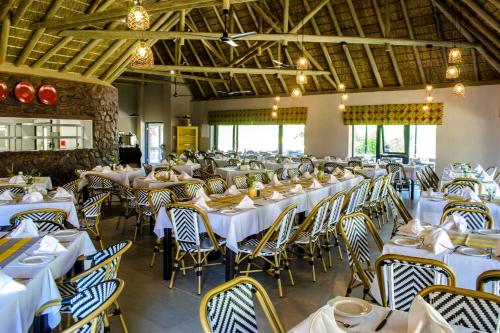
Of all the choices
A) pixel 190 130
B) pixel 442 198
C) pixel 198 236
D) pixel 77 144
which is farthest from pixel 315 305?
pixel 190 130

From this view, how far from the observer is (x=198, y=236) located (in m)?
4.54

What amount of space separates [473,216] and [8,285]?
4354mm

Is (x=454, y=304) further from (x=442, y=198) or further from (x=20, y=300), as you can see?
(x=442, y=198)

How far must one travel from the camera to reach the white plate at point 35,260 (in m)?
2.92

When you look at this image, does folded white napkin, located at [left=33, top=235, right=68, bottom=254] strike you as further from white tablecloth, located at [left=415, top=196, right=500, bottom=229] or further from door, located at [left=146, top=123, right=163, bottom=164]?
door, located at [left=146, top=123, right=163, bottom=164]

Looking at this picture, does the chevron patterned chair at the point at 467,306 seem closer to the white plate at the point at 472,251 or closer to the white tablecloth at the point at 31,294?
the white plate at the point at 472,251

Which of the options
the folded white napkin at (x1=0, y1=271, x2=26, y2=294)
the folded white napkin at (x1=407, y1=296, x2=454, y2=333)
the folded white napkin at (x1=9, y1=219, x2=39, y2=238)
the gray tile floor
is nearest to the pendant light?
the folded white napkin at (x1=9, y1=219, x2=39, y2=238)

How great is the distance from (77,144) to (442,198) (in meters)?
10.1

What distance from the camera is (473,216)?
4484 mm

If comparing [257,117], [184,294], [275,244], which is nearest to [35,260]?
[184,294]

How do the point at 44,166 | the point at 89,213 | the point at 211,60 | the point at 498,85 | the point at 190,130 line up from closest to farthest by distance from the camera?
the point at 89,213, the point at 44,166, the point at 498,85, the point at 211,60, the point at 190,130

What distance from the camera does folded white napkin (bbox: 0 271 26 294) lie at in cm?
238

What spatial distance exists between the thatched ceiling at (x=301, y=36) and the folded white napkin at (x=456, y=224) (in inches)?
197

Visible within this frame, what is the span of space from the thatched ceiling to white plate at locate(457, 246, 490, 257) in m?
5.49
